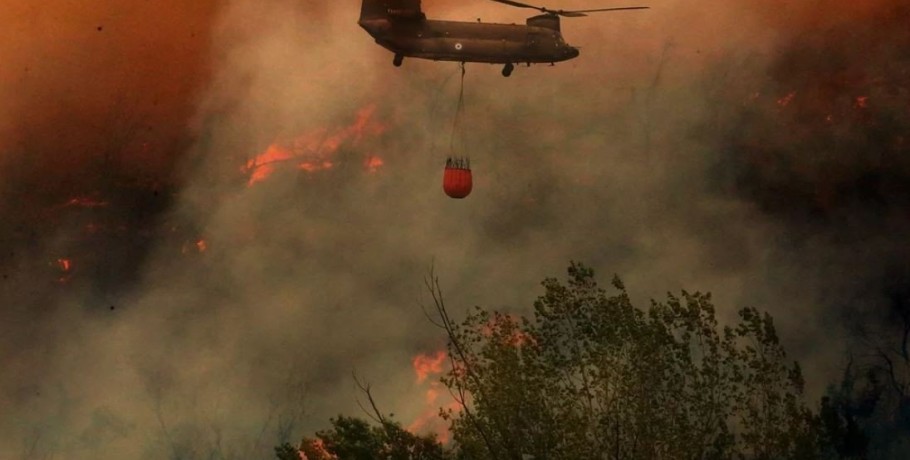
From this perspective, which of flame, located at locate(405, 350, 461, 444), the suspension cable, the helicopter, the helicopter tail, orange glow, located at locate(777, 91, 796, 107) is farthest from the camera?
orange glow, located at locate(777, 91, 796, 107)

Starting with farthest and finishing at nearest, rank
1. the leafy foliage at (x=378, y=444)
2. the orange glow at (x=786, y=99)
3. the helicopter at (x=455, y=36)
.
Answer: the orange glow at (x=786, y=99) → the helicopter at (x=455, y=36) → the leafy foliage at (x=378, y=444)

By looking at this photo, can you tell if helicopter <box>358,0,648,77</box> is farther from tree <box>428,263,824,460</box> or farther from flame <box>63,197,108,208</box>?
flame <box>63,197,108,208</box>

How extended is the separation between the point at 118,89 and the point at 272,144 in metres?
4.33

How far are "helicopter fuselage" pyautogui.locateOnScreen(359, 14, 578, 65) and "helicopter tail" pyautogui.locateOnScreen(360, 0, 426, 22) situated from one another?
7 cm

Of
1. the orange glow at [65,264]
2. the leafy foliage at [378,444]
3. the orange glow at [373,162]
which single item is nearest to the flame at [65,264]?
the orange glow at [65,264]

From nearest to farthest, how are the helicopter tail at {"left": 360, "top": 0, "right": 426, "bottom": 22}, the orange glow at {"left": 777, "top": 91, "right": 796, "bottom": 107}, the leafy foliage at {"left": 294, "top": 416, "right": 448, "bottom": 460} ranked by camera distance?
1. the leafy foliage at {"left": 294, "top": 416, "right": 448, "bottom": 460}
2. the helicopter tail at {"left": 360, "top": 0, "right": 426, "bottom": 22}
3. the orange glow at {"left": 777, "top": 91, "right": 796, "bottom": 107}

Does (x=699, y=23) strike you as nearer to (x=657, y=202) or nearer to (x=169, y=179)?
(x=657, y=202)

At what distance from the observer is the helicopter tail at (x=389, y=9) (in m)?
31.2

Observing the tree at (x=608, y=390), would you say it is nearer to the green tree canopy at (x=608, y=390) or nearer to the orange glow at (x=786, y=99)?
the green tree canopy at (x=608, y=390)

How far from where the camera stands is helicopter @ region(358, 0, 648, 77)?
103 feet

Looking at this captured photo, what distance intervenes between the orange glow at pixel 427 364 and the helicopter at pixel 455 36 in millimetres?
9882

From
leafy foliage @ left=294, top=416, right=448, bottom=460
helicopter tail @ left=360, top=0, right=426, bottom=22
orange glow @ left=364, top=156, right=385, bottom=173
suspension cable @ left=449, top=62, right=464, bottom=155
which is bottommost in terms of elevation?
leafy foliage @ left=294, top=416, right=448, bottom=460

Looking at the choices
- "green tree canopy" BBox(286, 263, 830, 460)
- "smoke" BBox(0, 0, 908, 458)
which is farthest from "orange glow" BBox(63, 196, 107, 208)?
"green tree canopy" BBox(286, 263, 830, 460)

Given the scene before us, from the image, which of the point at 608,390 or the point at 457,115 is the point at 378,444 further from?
the point at 457,115
